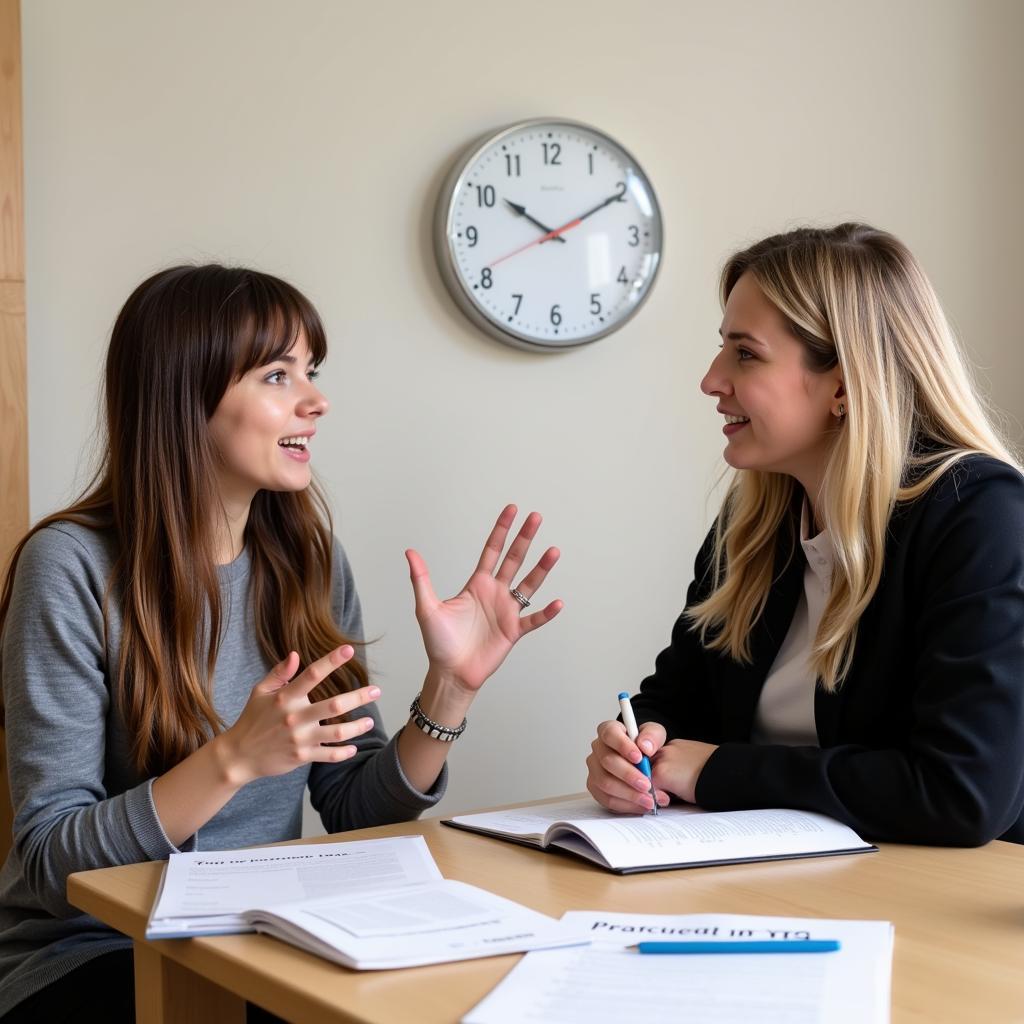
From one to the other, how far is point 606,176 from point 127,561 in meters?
1.52

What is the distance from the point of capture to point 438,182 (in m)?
2.68

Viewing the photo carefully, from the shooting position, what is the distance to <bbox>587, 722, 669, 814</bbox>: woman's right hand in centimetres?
158

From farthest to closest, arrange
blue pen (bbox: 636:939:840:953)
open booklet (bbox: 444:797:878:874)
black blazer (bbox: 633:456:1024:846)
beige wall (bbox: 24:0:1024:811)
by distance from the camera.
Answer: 1. beige wall (bbox: 24:0:1024:811)
2. black blazer (bbox: 633:456:1024:846)
3. open booklet (bbox: 444:797:878:874)
4. blue pen (bbox: 636:939:840:953)

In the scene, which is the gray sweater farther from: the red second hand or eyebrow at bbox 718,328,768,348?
the red second hand

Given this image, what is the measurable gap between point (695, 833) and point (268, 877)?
47cm

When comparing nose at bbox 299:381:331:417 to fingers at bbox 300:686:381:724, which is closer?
fingers at bbox 300:686:381:724

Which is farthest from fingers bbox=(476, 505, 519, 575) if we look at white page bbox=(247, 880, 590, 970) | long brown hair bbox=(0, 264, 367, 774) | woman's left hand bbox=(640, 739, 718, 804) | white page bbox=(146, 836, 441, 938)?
white page bbox=(247, 880, 590, 970)

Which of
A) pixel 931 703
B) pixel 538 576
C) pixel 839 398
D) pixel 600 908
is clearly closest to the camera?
pixel 600 908

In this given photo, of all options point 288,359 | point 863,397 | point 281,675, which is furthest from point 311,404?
point 863,397

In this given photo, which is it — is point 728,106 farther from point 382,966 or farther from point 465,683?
point 382,966

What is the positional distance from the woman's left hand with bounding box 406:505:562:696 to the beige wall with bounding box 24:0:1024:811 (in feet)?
→ 2.57

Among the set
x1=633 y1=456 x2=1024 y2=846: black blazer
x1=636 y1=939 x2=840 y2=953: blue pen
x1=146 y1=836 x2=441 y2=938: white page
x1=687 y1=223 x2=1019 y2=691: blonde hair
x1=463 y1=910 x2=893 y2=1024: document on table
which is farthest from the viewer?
x1=687 y1=223 x2=1019 y2=691: blonde hair

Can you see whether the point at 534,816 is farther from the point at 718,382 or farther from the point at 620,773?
the point at 718,382

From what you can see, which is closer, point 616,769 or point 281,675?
point 281,675
